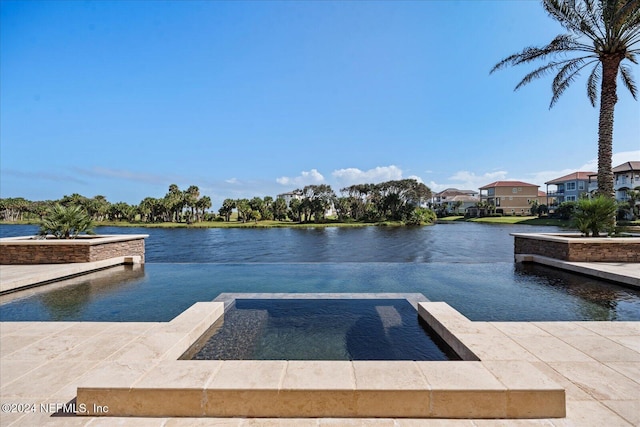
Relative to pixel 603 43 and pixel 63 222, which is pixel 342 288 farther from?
pixel 603 43

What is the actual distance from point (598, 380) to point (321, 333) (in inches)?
137

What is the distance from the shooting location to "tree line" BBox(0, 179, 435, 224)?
6019 centimetres

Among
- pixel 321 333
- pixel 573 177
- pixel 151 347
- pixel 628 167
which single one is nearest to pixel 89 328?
pixel 151 347

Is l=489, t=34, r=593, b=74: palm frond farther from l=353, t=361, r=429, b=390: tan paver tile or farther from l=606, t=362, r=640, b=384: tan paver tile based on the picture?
l=353, t=361, r=429, b=390: tan paver tile

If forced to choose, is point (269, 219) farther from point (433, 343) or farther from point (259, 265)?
point (433, 343)

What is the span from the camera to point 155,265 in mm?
12234

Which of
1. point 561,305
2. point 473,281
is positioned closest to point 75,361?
point 561,305

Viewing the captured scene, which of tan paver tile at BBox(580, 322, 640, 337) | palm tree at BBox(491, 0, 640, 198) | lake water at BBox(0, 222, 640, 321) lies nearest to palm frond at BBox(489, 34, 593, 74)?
palm tree at BBox(491, 0, 640, 198)

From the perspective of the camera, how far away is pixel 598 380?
330 centimetres

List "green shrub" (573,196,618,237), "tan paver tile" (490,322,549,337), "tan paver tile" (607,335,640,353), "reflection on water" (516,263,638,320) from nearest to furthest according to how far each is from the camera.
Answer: "tan paver tile" (607,335,640,353) → "tan paver tile" (490,322,549,337) → "reflection on water" (516,263,638,320) → "green shrub" (573,196,618,237)

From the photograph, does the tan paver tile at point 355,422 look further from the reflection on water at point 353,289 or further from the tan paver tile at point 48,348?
the reflection on water at point 353,289

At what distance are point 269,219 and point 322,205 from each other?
1327cm

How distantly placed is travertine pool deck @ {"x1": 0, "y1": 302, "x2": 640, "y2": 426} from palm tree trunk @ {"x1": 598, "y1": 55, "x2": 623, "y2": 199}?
12152mm

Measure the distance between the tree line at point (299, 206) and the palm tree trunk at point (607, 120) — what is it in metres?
41.7
